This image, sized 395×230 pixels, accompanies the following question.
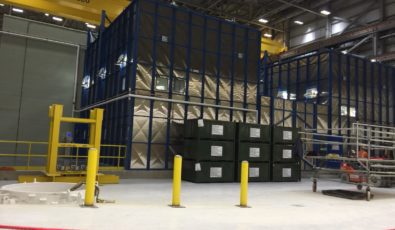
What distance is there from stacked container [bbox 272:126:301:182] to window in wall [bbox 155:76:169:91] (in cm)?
522

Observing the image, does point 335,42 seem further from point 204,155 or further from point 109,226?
point 109,226

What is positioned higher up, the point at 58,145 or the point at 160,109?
the point at 160,109

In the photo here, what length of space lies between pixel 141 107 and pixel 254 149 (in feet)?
17.1

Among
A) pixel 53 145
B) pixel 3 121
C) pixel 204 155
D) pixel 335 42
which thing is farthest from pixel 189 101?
pixel 335 42

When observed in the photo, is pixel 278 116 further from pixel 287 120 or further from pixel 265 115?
pixel 265 115

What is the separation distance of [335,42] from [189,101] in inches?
553

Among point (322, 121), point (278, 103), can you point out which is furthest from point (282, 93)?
point (278, 103)

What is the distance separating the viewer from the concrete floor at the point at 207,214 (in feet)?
18.3

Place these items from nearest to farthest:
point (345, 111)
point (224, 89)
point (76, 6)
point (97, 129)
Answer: point (97, 129)
point (224, 89)
point (76, 6)
point (345, 111)

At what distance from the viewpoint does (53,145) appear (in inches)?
428

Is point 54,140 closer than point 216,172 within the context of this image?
Yes

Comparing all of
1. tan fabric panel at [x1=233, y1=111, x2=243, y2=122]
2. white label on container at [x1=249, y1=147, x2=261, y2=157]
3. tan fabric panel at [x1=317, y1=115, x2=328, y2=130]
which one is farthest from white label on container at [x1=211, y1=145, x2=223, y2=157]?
tan fabric panel at [x1=317, y1=115, x2=328, y2=130]

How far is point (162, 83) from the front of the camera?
16.0m

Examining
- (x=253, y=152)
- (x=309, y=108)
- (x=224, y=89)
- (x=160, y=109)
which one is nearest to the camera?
(x=253, y=152)
